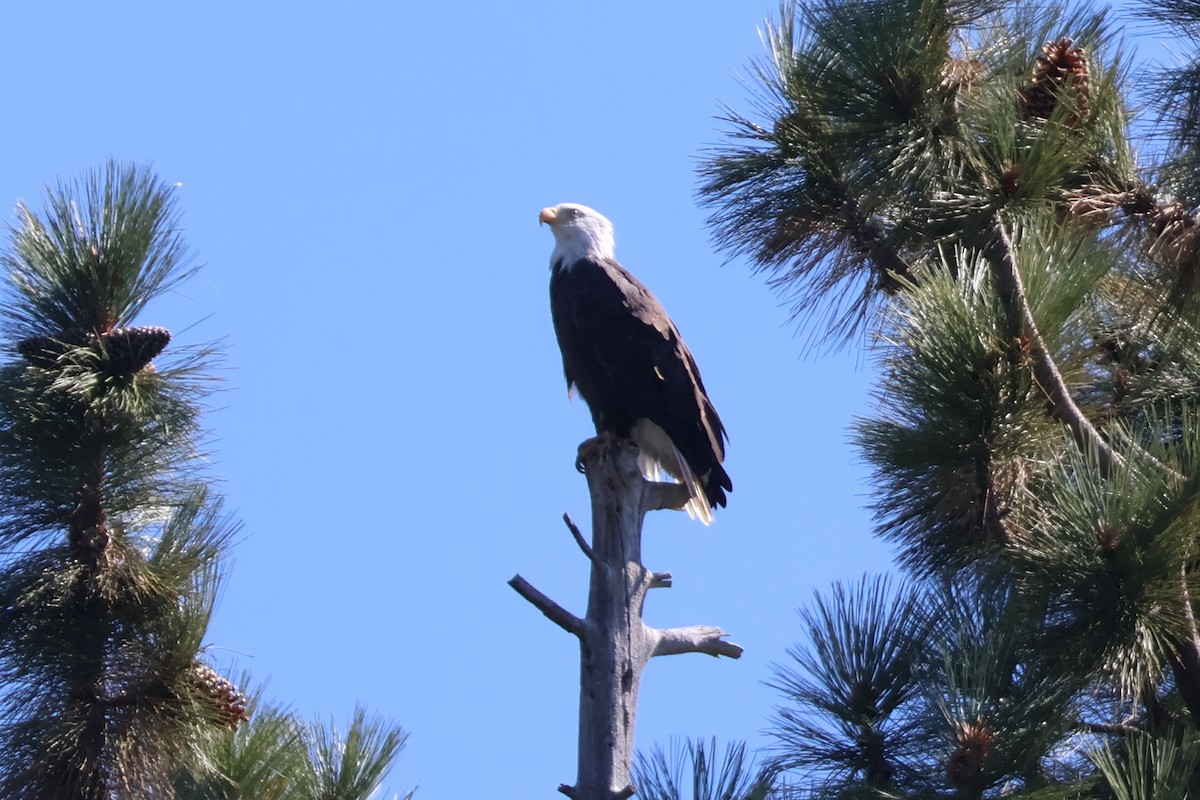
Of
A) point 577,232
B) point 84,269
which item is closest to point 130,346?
point 84,269

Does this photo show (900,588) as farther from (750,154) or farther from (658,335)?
(658,335)

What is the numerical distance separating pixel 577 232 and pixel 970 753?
11.9 feet

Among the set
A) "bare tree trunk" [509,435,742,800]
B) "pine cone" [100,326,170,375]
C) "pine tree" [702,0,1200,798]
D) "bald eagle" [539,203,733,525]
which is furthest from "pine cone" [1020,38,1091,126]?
"pine cone" [100,326,170,375]

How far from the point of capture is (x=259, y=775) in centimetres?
363

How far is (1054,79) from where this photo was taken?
4891 mm

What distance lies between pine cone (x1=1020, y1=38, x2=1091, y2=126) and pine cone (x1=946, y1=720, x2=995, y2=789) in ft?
7.07

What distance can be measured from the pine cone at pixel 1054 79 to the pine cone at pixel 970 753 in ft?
7.07

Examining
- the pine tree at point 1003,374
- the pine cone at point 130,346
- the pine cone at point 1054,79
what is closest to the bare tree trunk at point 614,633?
the pine tree at point 1003,374

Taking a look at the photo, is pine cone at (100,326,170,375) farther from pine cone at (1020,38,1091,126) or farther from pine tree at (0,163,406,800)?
pine cone at (1020,38,1091,126)

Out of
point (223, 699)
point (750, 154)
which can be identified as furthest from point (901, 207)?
point (223, 699)

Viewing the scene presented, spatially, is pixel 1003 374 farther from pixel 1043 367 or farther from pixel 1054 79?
pixel 1054 79

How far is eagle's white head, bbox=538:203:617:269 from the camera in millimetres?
6445

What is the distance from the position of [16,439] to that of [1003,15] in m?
3.05

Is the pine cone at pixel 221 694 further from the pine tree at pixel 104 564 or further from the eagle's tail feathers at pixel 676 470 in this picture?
the eagle's tail feathers at pixel 676 470
